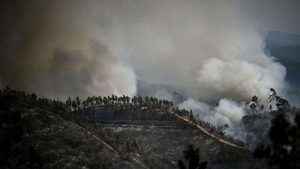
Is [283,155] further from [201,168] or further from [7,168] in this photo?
[7,168]

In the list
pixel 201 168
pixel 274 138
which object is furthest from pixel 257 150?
pixel 201 168

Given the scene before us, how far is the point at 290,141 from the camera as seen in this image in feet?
250

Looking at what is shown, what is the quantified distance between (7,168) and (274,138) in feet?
524

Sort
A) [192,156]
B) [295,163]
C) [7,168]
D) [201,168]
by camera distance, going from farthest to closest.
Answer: [7,168] → [192,156] → [201,168] → [295,163]

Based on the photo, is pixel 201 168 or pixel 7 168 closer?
pixel 201 168

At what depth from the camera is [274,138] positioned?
77.1 meters

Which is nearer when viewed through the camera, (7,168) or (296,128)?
(296,128)

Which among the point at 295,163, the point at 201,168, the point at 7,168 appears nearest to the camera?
the point at 295,163

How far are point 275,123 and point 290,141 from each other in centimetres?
444

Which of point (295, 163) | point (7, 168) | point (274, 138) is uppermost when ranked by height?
point (274, 138)

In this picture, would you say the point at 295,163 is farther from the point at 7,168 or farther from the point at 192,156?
the point at 7,168

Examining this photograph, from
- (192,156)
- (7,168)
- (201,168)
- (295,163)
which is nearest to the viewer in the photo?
(295,163)

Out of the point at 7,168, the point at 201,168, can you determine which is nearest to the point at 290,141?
the point at 201,168

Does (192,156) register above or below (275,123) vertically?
below
